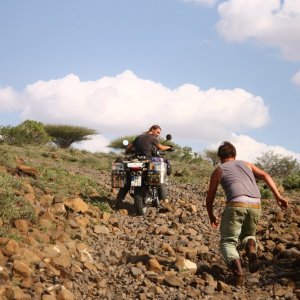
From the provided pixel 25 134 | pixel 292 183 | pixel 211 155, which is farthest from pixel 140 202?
pixel 211 155

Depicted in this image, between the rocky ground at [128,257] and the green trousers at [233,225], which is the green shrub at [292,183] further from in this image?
the green trousers at [233,225]

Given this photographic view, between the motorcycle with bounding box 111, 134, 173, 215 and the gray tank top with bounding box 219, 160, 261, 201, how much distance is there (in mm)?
3640

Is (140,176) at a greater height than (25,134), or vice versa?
(25,134)

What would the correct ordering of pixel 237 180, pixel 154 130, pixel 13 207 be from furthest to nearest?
1. pixel 154 130
2. pixel 13 207
3. pixel 237 180

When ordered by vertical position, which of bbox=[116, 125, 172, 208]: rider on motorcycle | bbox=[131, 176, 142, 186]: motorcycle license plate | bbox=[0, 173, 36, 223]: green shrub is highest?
bbox=[116, 125, 172, 208]: rider on motorcycle

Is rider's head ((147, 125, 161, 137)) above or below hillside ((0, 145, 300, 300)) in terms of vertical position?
above

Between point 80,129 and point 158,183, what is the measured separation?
23903 millimetres

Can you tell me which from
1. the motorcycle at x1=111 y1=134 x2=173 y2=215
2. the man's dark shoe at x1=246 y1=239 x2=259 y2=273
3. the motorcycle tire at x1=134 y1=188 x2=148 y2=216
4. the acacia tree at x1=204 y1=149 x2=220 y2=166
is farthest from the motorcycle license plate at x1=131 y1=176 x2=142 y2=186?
the acacia tree at x1=204 y1=149 x2=220 y2=166

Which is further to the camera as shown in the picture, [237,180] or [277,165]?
[277,165]

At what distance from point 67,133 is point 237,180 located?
27953 mm

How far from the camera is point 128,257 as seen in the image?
6367mm

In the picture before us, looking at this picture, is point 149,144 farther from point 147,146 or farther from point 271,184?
point 271,184

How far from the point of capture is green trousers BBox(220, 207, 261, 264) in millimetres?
5332

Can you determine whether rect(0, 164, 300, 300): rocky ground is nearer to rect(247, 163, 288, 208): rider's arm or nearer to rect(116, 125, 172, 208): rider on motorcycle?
rect(116, 125, 172, 208): rider on motorcycle
